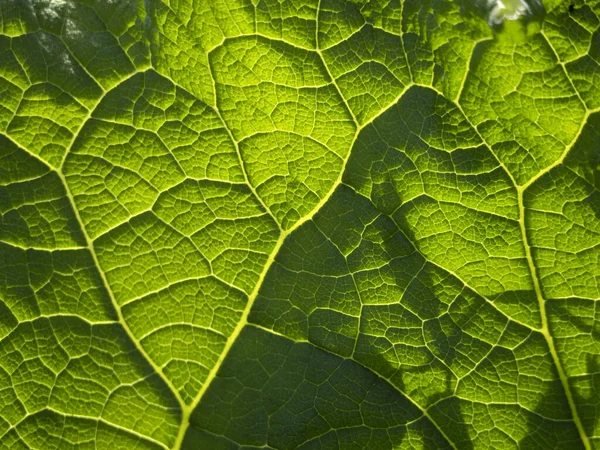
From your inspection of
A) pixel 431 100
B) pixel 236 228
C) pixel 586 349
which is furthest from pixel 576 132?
pixel 236 228

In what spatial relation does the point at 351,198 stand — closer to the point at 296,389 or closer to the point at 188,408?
the point at 296,389

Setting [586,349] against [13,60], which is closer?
[13,60]

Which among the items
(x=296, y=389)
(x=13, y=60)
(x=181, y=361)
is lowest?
(x=296, y=389)

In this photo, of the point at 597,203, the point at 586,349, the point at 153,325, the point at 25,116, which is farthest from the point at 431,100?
the point at 25,116

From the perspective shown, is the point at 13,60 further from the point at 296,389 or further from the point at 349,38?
the point at 296,389

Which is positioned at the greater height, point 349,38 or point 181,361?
point 349,38

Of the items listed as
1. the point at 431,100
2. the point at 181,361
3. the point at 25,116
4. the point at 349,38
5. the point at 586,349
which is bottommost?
the point at 586,349
